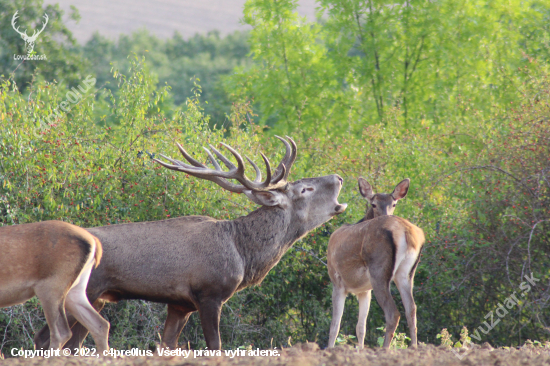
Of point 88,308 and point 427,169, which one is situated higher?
point 427,169

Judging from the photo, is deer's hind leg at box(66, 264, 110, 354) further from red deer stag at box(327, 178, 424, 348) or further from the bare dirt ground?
red deer stag at box(327, 178, 424, 348)

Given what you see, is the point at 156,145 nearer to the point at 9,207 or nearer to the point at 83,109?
the point at 83,109

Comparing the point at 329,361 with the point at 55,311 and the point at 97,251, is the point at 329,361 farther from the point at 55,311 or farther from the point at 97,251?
the point at 97,251

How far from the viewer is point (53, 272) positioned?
5.09m

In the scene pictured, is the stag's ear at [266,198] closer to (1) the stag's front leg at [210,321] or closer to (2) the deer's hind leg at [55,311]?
(1) the stag's front leg at [210,321]

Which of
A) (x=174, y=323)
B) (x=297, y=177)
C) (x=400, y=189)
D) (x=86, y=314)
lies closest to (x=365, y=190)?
(x=400, y=189)

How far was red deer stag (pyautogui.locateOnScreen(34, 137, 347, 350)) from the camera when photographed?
568cm

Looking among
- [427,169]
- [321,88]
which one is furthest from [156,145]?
[321,88]

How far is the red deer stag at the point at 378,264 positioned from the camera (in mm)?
6398

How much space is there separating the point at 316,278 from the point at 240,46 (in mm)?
63931

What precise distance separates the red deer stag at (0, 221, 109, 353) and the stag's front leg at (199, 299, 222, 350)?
0.89 metres

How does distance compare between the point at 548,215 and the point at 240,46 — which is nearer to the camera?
the point at 548,215

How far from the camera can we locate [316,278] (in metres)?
9.41


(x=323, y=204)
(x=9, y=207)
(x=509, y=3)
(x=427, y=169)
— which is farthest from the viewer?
(x=509, y=3)
